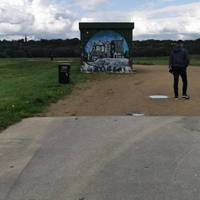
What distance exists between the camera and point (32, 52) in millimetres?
77625

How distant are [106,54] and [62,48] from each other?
160 feet

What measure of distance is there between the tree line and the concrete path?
51.5m

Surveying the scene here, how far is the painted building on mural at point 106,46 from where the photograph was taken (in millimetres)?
30047

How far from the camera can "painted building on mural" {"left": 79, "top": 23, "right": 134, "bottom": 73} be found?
30047 mm

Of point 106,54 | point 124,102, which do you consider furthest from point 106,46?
point 124,102

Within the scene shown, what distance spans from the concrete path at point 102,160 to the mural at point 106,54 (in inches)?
722

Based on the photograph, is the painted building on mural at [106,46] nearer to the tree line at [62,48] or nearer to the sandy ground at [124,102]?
the sandy ground at [124,102]

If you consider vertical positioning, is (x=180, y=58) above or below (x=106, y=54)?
above

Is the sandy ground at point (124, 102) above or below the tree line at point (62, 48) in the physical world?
above

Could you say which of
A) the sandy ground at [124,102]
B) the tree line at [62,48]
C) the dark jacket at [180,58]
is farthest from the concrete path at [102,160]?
the tree line at [62,48]

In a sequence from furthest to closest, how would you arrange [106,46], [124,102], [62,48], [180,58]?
[62,48], [106,46], [180,58], [124,102]

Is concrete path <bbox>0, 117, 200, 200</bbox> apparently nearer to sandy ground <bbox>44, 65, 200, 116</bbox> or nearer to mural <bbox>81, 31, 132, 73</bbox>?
sandy ground <bbox>44, 65, 200, 116</bbox>

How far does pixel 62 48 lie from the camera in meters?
78.3

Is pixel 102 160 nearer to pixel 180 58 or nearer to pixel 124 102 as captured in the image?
pixel 124 102
